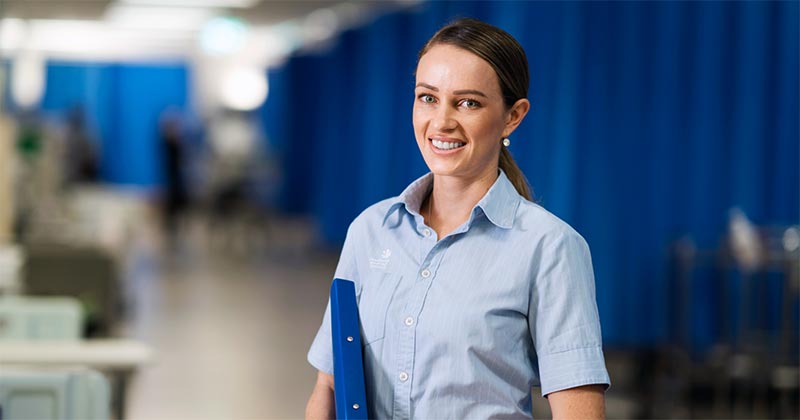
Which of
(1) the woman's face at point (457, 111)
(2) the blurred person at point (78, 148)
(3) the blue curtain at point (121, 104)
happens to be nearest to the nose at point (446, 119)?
(1) the woman's face at point (457, 111)

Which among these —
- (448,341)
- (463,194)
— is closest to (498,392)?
(448,341)

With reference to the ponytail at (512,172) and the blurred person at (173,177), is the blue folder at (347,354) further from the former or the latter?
the blurred person at (173,177)

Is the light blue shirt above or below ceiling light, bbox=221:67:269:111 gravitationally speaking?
below

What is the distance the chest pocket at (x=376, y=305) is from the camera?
196cm

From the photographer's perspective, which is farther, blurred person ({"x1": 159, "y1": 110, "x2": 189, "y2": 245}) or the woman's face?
blurred person ({"x1": 159, "y1": 110, "x2": 189, "y2": 245})

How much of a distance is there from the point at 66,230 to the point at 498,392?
24.0 feet

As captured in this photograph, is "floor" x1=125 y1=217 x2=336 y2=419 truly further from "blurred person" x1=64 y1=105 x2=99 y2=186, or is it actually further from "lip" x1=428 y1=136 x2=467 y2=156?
"blurred person" x1=64 y1=105 x2=99 y2=186

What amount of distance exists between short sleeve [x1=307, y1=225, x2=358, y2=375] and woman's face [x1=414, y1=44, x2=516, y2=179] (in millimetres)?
252

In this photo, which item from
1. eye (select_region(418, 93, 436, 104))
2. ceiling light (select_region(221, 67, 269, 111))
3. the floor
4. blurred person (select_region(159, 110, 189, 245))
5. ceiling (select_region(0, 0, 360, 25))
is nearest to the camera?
eye (select_region(418, 93, 436, 104))

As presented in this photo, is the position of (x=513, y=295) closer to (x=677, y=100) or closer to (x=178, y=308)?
(x=677, y=100)

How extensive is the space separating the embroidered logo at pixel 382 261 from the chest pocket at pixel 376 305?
0.06 feet

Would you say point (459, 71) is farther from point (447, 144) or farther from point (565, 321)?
point (565, 321)

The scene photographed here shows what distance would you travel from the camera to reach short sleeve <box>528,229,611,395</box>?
5.97 feet

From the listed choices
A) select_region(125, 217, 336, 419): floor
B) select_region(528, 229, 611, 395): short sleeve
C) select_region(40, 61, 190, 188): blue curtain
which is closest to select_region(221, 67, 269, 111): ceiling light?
select_region(40, 61, 190, 188): blue curtain
